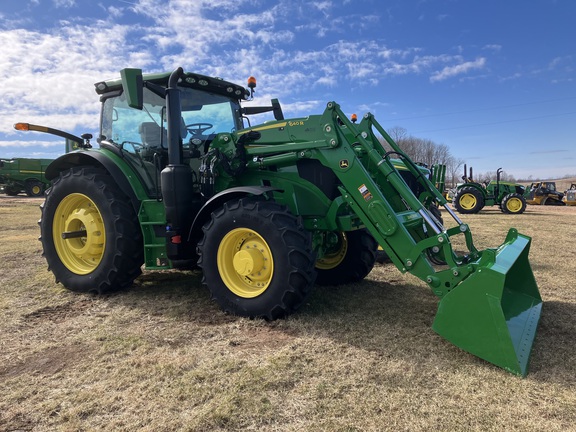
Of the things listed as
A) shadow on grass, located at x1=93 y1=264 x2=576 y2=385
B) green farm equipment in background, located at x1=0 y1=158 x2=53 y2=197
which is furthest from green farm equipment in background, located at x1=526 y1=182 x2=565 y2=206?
green farm equipment in background, located at x1=0 y1=158 x2=53 y2=197

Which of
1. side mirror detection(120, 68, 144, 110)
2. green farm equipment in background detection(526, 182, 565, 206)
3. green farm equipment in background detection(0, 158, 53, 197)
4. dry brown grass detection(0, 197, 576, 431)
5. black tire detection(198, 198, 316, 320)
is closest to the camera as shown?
dry brown grass detection(0, 197, 576, 431)

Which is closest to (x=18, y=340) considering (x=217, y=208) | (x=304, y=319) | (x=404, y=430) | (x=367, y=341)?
(x=217, y=208)

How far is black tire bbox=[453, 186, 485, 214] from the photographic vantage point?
Answer: 1936 cm

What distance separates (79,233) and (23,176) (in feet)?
96.2

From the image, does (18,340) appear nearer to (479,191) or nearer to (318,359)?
(318,359)

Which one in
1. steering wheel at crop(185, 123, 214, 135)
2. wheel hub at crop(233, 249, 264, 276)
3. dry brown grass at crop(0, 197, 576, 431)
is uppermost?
steering wheel at crop(185, 123, 214, 135)

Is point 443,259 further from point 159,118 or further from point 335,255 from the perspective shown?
point 159,118

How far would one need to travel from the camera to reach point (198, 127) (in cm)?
496

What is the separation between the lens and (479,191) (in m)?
19.5

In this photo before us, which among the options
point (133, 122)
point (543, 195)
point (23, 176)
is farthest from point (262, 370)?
point (23, 176)

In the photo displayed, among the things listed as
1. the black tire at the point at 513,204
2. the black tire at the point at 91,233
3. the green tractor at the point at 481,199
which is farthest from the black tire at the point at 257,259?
the black tire at the point at 513,204

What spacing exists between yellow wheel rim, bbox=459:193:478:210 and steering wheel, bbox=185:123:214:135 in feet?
57.0

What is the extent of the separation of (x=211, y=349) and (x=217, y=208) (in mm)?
1501

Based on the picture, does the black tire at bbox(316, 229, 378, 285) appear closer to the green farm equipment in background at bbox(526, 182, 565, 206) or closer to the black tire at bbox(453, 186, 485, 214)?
the black tire at bbox(453, 186, 485, 214)
